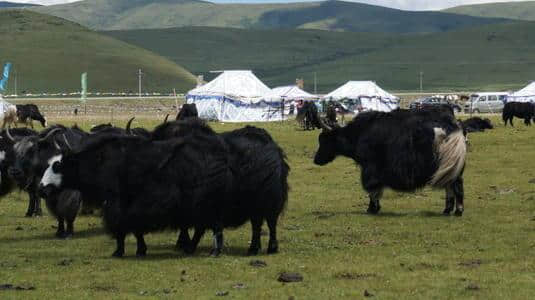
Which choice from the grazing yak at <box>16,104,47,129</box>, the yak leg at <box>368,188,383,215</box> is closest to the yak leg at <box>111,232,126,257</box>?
the yak leg at <box>368,188,383,215</box>

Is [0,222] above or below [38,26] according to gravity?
below

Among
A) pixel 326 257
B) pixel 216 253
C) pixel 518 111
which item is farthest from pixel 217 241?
pixel 518 111

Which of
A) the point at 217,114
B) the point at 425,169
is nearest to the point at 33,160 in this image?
the point at 425,169

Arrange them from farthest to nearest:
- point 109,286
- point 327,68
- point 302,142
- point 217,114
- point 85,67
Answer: point 327,68 < point 85,67 < point 217,114 < point 302,142 < point 109,286

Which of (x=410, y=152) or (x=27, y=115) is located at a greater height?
(x=410, y=152)

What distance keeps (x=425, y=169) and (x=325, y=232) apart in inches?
84.4

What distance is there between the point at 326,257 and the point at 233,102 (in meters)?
44.4

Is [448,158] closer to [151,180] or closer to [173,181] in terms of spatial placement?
[173,181]

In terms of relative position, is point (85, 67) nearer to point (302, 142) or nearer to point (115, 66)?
point (115, 66)

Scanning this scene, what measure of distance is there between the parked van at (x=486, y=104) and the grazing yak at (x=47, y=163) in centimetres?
5423

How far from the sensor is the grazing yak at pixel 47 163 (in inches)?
478

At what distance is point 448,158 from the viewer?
549 inches

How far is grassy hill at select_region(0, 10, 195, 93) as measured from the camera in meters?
127

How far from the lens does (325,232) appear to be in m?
12.7
